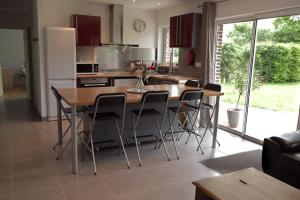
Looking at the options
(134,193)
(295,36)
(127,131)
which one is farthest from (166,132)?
(295,36)

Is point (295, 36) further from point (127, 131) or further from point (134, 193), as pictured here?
point (134, 193)

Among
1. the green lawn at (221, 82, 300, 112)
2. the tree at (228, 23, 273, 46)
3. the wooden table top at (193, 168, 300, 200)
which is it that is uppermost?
the tree at (228, 23, 273, 46)

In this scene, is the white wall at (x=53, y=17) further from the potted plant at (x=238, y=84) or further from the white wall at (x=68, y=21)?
the potted plant at (x=238, y=84)

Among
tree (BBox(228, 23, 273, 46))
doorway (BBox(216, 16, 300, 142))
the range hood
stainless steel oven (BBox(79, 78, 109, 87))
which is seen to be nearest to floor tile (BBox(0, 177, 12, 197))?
stainless steel oven (BBox(79, 78, 109, 87))

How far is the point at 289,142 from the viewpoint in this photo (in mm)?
2768

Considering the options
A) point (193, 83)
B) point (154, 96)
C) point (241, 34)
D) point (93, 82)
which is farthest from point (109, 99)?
point (241, 34)

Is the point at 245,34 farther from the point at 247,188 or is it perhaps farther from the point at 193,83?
the point at 247,188

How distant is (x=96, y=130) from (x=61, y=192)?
1.23 m

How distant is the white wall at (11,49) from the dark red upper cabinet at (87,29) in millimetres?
5660

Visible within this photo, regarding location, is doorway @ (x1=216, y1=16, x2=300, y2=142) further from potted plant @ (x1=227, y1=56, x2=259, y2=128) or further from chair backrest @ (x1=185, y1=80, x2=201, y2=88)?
chair backrest @ (x1=185, y1=80, x2=201, y2=88)

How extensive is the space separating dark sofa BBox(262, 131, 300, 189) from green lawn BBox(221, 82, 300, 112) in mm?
1178

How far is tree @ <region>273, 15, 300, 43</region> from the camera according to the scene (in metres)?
3.81

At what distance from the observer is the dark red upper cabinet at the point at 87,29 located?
5.70m

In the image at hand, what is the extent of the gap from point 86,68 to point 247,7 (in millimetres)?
3632
